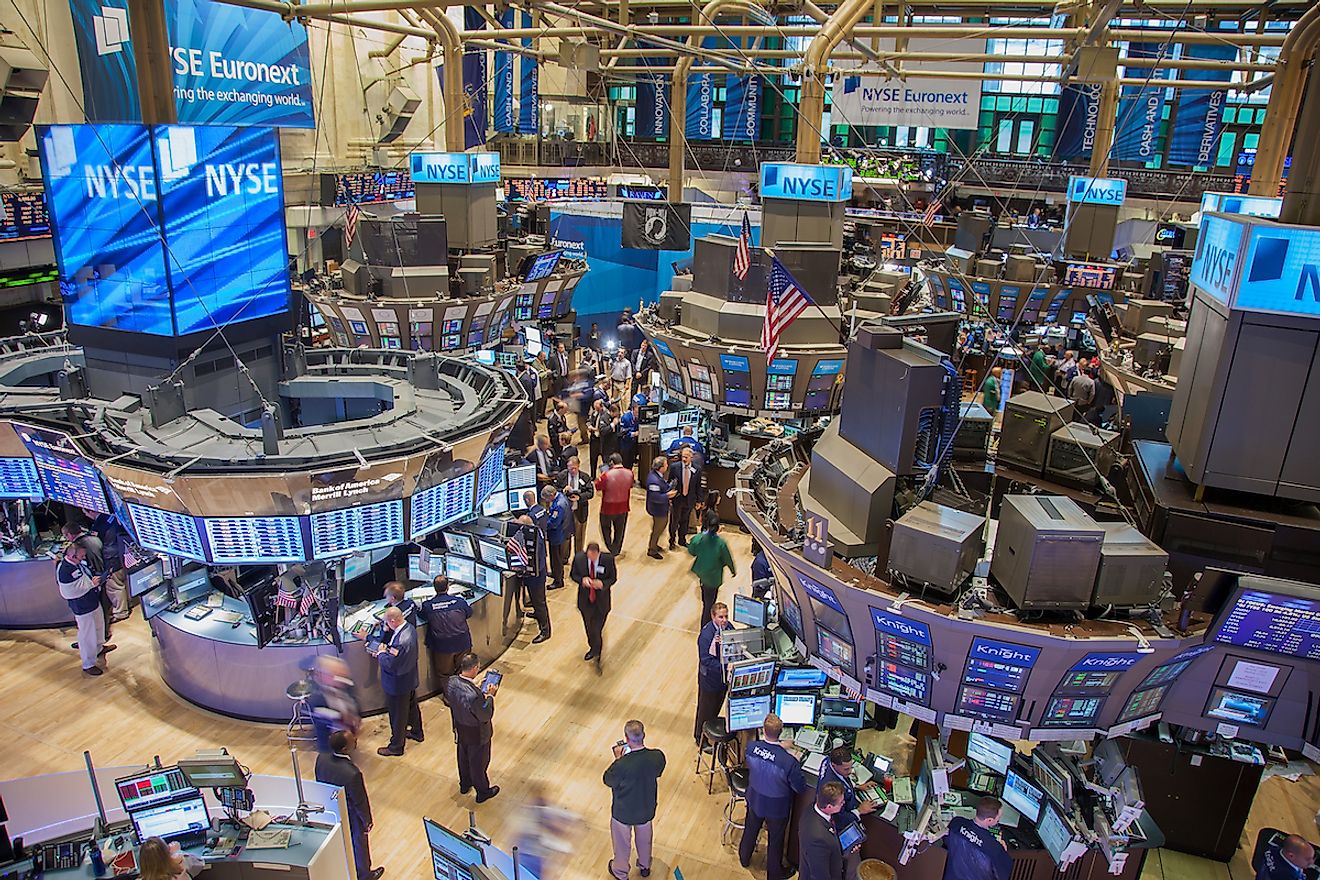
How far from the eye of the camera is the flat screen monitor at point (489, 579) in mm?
8555

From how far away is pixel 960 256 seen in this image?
22.8 m

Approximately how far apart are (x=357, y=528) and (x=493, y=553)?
1.37 metres

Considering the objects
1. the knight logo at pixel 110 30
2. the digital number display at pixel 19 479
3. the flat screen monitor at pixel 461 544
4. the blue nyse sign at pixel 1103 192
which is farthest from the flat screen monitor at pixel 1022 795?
the knight logo at pixel 110 30

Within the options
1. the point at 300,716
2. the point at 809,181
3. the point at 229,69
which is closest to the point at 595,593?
the point at 300,716

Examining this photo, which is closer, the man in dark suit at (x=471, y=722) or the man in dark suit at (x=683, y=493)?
the man in dark suit at (x=471, y=722)

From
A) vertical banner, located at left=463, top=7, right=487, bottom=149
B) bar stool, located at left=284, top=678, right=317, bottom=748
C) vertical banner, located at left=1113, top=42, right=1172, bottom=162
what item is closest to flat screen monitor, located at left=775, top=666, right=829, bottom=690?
bar stool, located at left=284, top=678, right=317, bottom=748

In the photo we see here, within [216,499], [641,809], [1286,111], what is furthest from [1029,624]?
[1286,111]

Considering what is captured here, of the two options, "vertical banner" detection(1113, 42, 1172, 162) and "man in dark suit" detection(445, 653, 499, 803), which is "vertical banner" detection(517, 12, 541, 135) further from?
"man in dark suit" detection(445, 653, 499, 803)

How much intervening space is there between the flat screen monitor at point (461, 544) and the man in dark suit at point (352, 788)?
271 centimetres

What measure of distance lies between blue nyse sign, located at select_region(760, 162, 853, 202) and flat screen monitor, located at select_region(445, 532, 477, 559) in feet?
24.5

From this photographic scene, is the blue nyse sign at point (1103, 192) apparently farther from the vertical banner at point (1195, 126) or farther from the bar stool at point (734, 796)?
the bar stool at point (734, 796)

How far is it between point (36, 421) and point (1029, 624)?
28.4 feet

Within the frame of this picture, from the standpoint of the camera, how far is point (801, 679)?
651cm

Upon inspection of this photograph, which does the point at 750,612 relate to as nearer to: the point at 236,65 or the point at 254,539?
the point at 254,539
